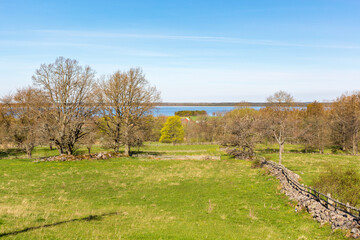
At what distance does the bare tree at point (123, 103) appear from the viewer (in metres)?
42.5

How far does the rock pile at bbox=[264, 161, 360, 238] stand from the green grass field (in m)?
0.53

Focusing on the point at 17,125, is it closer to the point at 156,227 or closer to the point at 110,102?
the point at 110,102

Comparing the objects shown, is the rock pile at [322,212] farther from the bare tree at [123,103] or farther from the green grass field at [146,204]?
the bare tree at [123,103]

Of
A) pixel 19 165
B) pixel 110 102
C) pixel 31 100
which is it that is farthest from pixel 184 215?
pixel 31 100

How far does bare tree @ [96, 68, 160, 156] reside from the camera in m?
42.5

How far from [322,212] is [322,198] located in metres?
3.61

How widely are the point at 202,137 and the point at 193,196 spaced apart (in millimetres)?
71420

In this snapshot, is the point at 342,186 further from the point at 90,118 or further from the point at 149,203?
the point at 90,118

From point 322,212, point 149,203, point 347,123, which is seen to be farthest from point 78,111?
point 347,123

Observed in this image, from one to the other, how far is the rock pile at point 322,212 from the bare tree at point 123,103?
2750cm

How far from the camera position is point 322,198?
18984 millimetres

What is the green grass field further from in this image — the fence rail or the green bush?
the green bush

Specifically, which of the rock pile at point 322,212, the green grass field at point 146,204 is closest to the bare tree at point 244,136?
the green grass field at point 146,204

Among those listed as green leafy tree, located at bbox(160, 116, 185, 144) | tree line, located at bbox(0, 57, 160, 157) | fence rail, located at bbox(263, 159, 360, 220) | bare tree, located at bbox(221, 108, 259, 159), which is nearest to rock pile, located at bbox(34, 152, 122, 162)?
tree line, located at bbox(0, 57, 160, 157)
